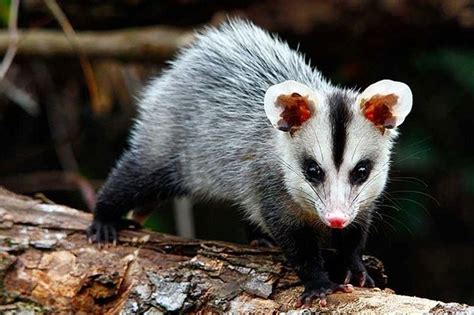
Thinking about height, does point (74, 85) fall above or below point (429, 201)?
above

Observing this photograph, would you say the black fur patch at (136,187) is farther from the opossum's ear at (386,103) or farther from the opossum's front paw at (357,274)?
the opossum's ear at (386,103)

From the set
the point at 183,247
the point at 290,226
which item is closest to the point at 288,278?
the point at 290,226

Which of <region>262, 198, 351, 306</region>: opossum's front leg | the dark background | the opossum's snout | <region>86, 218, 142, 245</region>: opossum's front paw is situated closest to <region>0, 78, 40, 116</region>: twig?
the dark background

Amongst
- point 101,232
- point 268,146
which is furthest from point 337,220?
point 101,232

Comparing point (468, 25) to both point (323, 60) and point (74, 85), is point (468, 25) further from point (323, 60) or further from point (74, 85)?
point (74, 85)

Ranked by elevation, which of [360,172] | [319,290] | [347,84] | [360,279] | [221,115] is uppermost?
[347,84]

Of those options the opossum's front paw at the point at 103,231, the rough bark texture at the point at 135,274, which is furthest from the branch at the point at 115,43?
the rough bark texture at the point at 135,274

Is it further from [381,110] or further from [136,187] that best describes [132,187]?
[381,110]
